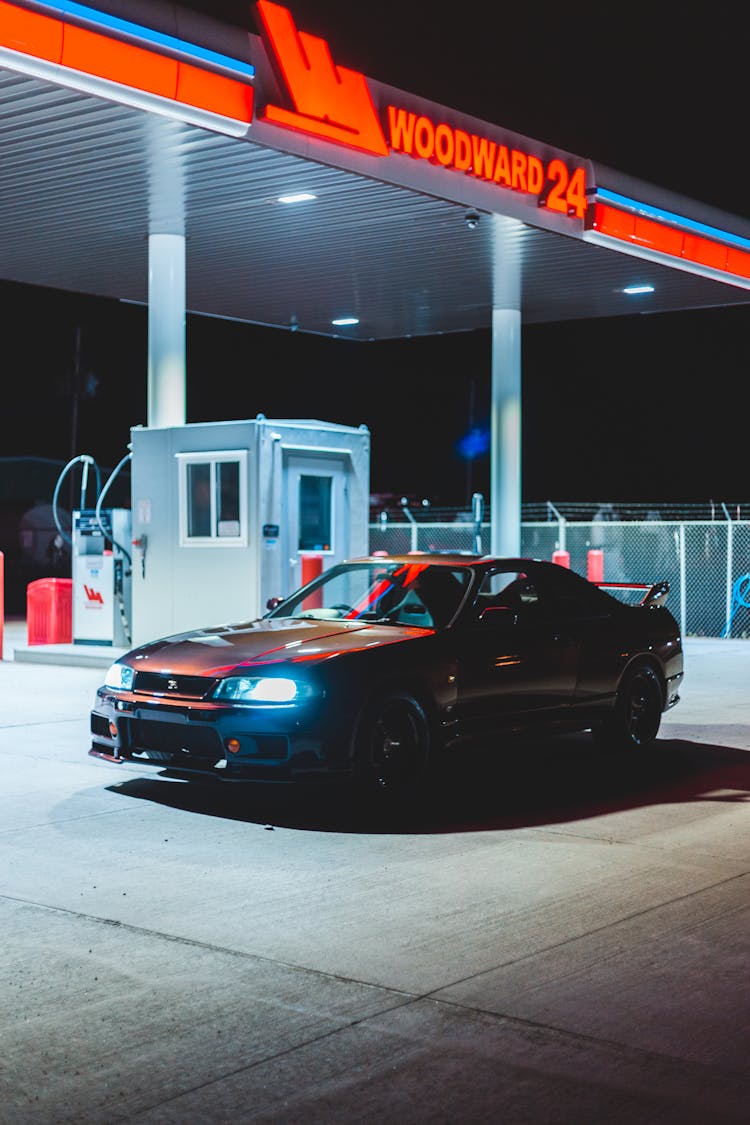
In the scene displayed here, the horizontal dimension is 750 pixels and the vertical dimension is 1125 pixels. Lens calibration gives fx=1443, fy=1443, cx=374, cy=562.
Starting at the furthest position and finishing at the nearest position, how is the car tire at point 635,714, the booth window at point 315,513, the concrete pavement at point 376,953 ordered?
the booth window at point 315,513 → the car tire at point 635,714 → the concrete pavement at point 376,953

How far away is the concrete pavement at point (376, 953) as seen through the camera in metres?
4.17

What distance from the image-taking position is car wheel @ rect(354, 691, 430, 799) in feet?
26.5

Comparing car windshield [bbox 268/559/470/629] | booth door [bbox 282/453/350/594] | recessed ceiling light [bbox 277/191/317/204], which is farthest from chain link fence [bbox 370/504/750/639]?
car windshield [bbox 268/559/470/629]

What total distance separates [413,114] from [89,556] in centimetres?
664

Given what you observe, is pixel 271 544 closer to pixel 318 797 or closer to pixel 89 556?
pixel 89 556

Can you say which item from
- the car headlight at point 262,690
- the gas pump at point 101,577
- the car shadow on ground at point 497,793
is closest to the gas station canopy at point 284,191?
the gas pump at point 101,577

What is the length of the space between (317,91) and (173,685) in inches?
269

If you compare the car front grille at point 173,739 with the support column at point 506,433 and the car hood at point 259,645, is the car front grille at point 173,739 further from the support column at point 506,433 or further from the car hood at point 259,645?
the support column at point 506,433

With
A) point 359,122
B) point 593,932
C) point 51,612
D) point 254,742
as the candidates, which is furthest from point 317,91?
point 593,932

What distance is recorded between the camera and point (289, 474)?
51.3 ft

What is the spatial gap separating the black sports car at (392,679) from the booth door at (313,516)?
523 centimetres

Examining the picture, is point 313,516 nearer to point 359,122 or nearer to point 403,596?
point 359,122

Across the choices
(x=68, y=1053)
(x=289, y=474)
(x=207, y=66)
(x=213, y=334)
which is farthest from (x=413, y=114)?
(x=213, y=334)

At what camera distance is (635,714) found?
Result: 10.4 metres
